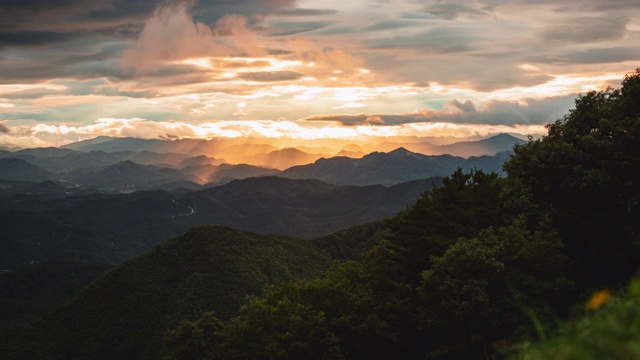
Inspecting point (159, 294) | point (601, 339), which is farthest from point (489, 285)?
point (159, 294)

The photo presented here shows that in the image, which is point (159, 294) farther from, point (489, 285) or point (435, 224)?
point (489, 285)

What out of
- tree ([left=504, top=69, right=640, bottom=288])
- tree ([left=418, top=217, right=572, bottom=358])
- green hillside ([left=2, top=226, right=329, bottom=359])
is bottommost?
green hillside ([left=2, top=226, right=329, bottom=359])

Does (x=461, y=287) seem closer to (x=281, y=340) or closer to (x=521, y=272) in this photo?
(x=521, y=272)

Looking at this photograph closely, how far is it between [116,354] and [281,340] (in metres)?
94.9

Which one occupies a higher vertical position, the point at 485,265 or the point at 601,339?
the point at 601,339

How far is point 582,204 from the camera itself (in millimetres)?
42219

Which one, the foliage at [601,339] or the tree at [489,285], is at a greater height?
the foliage at [601,339]

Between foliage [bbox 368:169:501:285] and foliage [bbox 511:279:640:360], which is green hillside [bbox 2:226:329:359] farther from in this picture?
foliage [bbox 511:279:640:360]

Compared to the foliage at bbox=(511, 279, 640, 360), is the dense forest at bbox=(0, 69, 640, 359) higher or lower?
lower

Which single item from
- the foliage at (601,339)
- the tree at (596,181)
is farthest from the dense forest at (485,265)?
the foliage at (601,339)

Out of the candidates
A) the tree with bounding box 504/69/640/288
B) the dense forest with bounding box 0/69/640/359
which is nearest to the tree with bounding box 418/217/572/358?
the dense forest with bounding box 0/69/640/359

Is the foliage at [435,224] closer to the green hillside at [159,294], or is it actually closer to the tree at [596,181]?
the tree at [596,181]

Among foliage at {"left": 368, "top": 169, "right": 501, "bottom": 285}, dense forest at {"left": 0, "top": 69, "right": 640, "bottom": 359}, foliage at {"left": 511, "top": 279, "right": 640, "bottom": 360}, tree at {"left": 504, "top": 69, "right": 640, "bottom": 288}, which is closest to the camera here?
foliage at {"left": 511, "top": 279, "right": 640, "bottom": 360}

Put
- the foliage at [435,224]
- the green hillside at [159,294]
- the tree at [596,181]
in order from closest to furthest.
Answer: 1. the tree at [596,181]
2. the foliage at [435,224]
3. the green hillside at [159,294]
